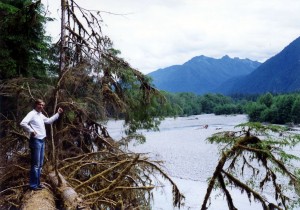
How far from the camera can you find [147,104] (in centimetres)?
869

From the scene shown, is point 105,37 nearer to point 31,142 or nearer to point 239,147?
point 31,142

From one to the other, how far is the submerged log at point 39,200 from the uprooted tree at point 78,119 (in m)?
0.02

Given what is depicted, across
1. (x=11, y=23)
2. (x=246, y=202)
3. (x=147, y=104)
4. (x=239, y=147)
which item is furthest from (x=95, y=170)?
(x=246, y=202)

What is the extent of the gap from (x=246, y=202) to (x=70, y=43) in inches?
449

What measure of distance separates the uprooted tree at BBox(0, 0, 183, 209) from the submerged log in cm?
2

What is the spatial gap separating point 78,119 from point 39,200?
286cm

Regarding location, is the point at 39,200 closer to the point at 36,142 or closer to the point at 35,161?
the point at 35,161

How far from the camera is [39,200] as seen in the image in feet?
14.9

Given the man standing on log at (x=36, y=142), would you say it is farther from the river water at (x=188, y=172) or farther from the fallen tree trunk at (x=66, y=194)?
the river water at (x=188, y=172)

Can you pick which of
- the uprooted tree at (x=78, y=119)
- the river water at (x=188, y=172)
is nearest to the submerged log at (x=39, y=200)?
the uprooted tree at (x=78, y=119)

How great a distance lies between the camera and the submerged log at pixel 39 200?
4328 millimetres

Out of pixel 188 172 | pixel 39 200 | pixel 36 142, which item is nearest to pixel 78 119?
pixel 36 142

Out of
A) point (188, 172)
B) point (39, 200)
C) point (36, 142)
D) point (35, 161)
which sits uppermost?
point (36, 142)

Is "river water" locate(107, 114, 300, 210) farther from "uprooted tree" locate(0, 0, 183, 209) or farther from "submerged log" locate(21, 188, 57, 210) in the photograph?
"submerged log" locate(21, 188, 57, 210)
